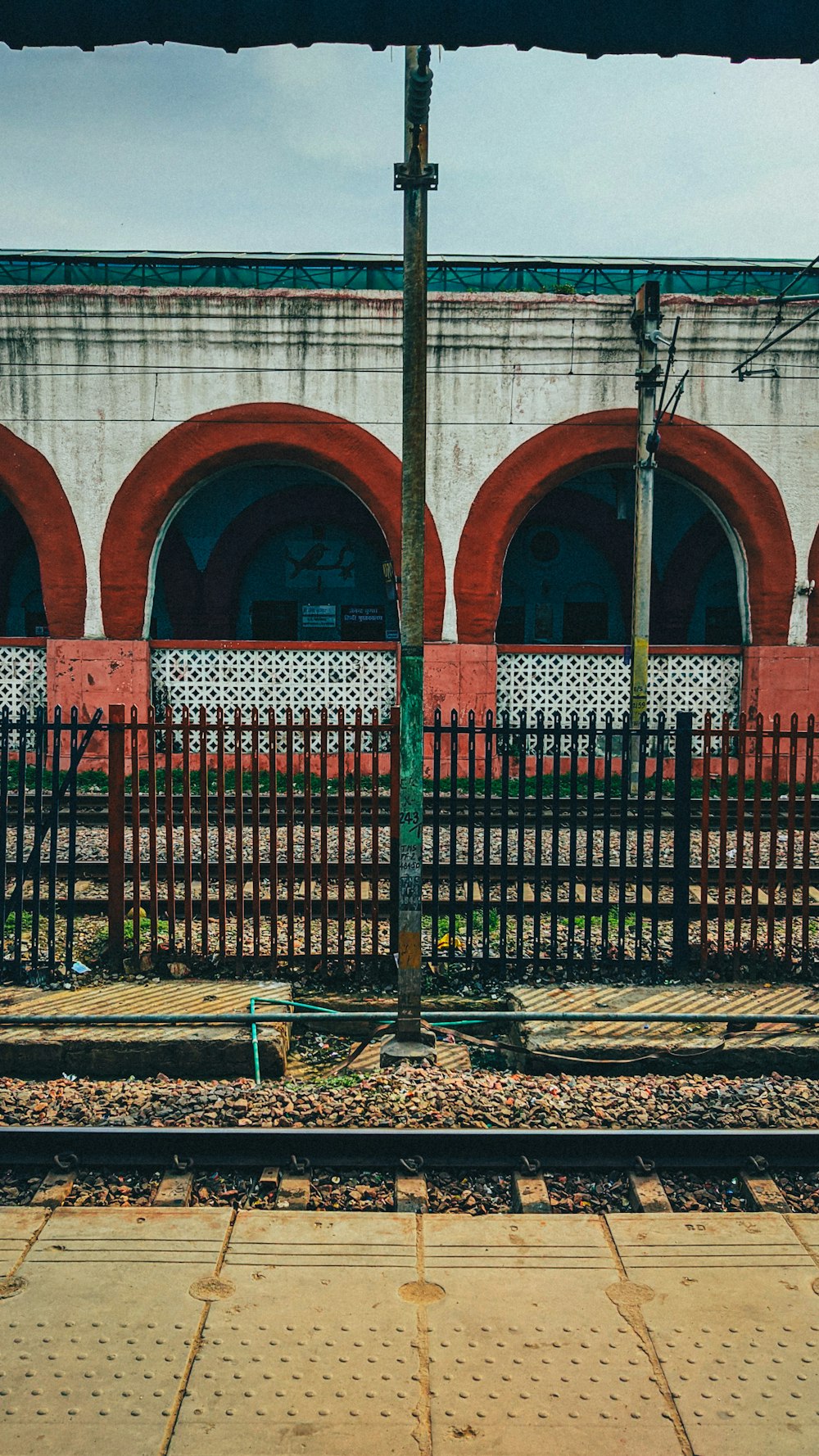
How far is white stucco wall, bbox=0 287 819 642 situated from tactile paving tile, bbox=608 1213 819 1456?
36.9ft

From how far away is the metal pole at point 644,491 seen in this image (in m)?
14.0

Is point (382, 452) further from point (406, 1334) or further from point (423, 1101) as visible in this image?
point (406, 1334)

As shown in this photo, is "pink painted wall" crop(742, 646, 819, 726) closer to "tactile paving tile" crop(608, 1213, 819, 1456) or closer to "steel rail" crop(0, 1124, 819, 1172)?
"steel rail" crop(0, 1124, 819, 1172)

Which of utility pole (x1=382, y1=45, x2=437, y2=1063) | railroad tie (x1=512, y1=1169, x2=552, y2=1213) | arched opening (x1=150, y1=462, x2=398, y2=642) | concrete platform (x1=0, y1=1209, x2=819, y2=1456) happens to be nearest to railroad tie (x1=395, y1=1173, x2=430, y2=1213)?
concrete platform (x1=0, y1=1209, x2=819, y2=1456)

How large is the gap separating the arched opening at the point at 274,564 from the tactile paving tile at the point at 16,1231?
1382cm

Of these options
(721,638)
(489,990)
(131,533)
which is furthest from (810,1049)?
(721,638)

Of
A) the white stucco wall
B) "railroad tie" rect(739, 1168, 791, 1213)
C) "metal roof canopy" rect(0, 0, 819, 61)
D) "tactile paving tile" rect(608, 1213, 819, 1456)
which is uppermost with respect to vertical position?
the white stucco wall

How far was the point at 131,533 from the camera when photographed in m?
14.5

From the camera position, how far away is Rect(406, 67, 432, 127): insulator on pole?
221 inches

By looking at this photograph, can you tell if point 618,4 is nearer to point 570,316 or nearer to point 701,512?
point 570,316

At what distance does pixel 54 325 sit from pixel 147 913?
33.2ft

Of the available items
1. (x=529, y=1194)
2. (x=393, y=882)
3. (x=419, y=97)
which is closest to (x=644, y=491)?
(x=419, y=97)

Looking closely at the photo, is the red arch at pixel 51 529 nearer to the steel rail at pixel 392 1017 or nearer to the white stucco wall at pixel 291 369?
the white stucco wall at pixel 291 369

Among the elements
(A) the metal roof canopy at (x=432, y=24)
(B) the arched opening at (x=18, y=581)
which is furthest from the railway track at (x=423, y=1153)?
(B) the arched opening at (x=18, y=581)
